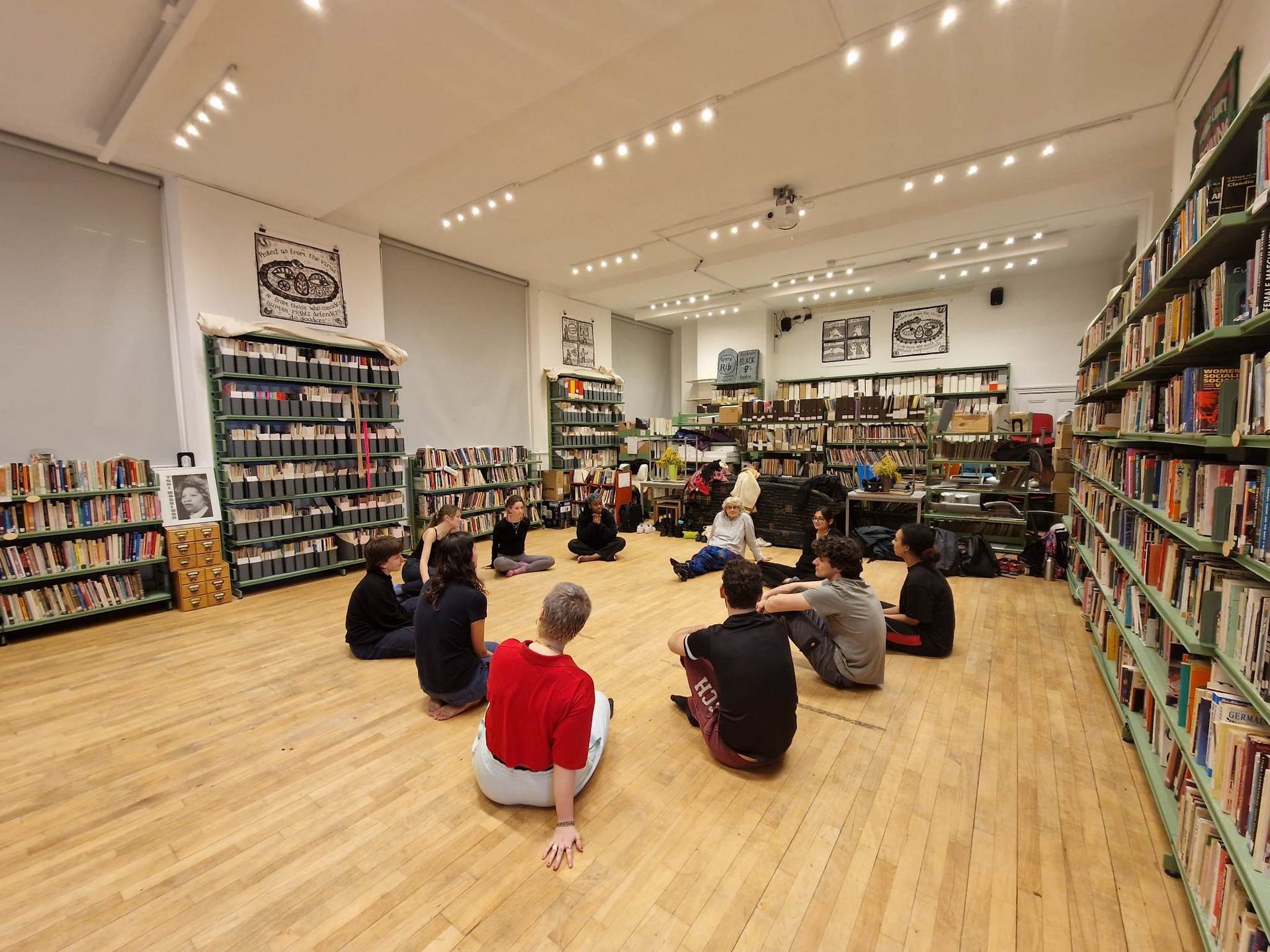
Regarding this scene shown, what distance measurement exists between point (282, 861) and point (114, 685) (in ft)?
8.02

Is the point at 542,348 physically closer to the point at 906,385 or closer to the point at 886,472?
the point at 886,472

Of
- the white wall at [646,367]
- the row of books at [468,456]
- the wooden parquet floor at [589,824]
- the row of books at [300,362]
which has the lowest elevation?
the wooden parquet floor at [589,824]

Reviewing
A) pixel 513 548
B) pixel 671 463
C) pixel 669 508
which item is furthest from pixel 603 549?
pixel 671 463

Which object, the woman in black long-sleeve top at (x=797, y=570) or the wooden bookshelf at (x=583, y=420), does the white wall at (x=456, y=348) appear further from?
the woman in black long-sleeve top at (x=797, y=570)

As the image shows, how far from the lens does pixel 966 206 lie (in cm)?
557

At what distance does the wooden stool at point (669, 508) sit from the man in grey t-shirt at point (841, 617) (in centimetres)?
475

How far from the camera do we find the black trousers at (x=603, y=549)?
6.38m

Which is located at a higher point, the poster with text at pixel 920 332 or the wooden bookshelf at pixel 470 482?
the poster with text at pixel 920 332

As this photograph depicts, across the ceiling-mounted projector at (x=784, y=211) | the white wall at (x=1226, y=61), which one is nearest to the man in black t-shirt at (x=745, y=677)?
the white wall at (x=1226, y=61)

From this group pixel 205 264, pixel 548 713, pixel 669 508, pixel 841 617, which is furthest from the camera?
pixel 669 508

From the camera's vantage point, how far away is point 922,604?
3.48 meters

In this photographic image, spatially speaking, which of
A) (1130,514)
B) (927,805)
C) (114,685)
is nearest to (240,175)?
(114,685)

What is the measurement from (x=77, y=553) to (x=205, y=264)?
111 inches

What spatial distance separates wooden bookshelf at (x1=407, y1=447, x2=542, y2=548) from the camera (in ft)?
22.5
